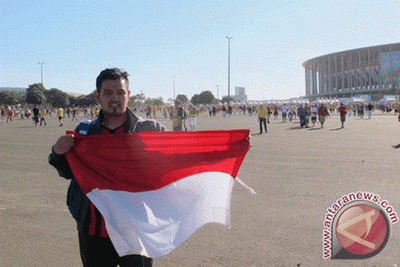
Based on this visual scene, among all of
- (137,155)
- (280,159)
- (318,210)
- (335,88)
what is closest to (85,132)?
(137,155)

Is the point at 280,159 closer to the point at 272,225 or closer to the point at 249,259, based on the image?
the point at 272,225

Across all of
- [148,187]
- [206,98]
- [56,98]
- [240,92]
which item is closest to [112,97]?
[148,187]

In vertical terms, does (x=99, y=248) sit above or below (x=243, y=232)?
above

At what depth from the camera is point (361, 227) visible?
299cm

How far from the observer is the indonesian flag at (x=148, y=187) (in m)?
2.19

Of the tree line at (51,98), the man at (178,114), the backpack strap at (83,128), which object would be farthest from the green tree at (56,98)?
the backpack strap at (83,128)

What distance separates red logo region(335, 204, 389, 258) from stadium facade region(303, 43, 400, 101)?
115 metres

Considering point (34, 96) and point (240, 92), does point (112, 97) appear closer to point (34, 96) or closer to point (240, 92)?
point (34, 96)

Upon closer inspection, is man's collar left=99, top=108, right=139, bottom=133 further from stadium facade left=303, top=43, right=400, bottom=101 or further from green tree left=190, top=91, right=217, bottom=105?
green tree left=190, top=91, right=217, bottom=105

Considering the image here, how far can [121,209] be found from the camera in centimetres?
224

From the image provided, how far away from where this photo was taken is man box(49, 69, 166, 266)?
216 centimetres

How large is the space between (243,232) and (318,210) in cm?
132

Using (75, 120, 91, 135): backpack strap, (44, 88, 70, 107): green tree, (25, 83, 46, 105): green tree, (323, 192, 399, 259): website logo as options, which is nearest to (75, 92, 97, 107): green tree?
(44, 88, 70, 107): green tree

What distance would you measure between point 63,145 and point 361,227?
2.32 meters
